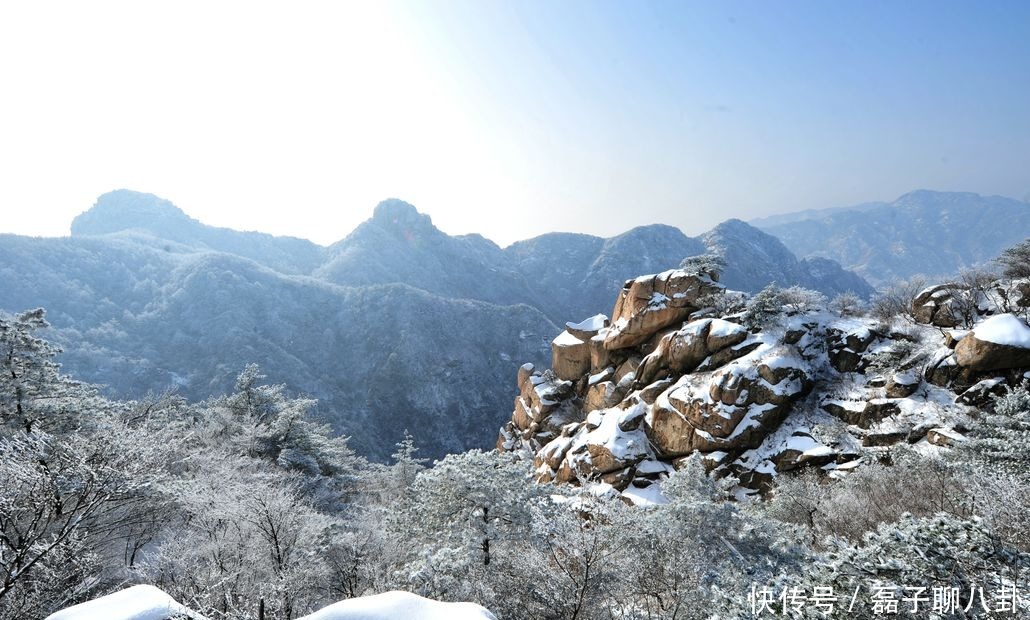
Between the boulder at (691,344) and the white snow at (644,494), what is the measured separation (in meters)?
7.34

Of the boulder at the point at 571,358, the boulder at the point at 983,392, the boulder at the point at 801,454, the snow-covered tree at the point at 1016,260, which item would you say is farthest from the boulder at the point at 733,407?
the snow-covered tree at the point at 1016,260

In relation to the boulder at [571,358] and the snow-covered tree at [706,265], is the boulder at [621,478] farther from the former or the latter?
the snow-covered tree at [706,265]

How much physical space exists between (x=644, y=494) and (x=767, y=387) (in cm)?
885

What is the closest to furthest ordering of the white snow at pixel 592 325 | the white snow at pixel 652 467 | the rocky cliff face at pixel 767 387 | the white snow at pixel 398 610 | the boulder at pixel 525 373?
the white snow at pixel 398 610 < the rocky cliff face at pixel 767 387 < the white snow at pixel 652 467 < the white snow at pixel 592 325 < the boulder at pixel 525 373

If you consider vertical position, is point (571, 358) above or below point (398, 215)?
below

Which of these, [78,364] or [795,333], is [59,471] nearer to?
[795,333]

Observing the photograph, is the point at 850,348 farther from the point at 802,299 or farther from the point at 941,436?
the point at 941,436

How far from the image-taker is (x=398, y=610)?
16.5ft

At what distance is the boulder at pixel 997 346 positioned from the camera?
712 inches

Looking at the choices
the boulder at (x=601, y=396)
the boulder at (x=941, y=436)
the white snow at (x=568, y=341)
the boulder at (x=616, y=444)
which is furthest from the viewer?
the white snow at (x=568, y=341)

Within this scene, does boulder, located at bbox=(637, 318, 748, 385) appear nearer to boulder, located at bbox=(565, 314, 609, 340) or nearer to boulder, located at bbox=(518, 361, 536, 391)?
boulder, located at bbox=(565, 314, 609, 340)

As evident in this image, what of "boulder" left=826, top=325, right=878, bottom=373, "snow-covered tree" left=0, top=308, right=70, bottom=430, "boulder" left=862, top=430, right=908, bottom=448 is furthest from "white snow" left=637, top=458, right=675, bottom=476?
"snow-covered tree" left=0, top=308, right=70, bottom=430

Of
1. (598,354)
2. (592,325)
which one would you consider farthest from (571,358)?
(592,325)

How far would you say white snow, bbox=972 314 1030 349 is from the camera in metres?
18.1
